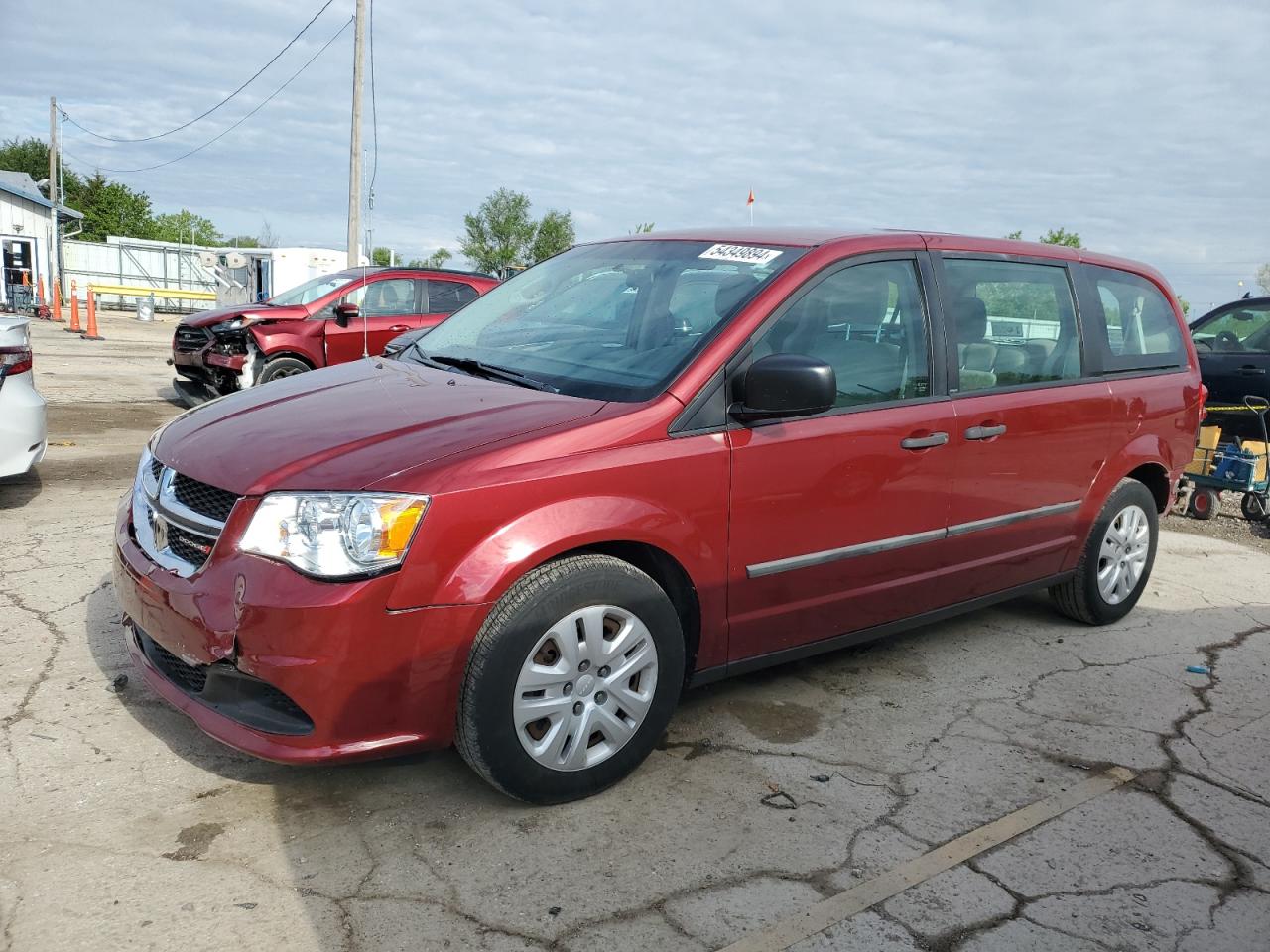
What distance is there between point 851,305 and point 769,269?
0.37 metres

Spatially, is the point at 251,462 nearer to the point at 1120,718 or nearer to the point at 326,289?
the point at 1120,718

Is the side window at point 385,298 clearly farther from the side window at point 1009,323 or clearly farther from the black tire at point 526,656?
the black tire at point 526,656

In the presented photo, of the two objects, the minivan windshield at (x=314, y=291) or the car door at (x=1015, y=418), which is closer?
the car door at (x=1015, y=418)

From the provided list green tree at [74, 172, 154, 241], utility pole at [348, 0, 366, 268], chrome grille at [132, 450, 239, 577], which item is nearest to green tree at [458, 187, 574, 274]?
green tree at [74, 172, 154, 241]

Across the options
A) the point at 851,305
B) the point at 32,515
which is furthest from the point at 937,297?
the point at 32,515

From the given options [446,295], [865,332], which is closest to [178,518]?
[865,332]

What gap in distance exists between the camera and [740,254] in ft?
12.7

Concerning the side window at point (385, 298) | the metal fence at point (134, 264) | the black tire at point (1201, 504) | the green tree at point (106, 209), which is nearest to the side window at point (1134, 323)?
the black tire at point (1201, 504)

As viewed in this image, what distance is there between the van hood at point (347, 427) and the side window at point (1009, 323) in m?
1.73

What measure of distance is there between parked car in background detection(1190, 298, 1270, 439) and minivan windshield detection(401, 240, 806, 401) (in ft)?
20.3

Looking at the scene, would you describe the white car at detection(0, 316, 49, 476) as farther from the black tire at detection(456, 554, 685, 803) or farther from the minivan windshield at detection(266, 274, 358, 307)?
the minivan windshield at detection(266, 274, 358, 307)

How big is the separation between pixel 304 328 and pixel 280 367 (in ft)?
1.56

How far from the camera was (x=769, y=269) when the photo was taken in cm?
370

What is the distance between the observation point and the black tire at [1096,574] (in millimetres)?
4941
